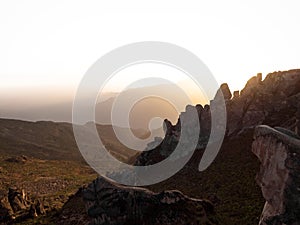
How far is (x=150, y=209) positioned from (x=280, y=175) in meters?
14.3

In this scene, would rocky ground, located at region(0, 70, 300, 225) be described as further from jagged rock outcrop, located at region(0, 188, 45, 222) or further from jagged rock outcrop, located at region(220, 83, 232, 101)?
jagged rock outcrop, located at region(0, 188, 45, 222)

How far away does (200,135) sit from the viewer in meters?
75.0

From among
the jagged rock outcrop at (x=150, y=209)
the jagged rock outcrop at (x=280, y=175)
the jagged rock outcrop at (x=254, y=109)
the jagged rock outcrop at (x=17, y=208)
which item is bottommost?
the jagged rock outcrop at (x=17, y=208)

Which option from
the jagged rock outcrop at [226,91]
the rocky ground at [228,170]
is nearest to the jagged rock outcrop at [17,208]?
the rocky ground at [228,170]

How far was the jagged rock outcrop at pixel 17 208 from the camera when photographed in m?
65.3

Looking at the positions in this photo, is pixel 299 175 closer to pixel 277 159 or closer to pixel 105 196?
pixel 277 159

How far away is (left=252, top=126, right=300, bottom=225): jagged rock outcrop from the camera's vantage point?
21.5 m

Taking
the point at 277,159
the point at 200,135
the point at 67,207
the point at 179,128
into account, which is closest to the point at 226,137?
the point at 200,135

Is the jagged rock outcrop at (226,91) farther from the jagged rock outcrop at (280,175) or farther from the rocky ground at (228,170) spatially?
the jagged rock outcrop at (280,175)

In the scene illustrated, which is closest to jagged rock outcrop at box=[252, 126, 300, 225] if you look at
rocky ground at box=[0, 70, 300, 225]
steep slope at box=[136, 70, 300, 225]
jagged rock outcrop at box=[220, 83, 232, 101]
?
rocky ground at box=[0, 70, 300, 225]

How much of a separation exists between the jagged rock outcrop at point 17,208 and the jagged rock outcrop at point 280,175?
50.7m

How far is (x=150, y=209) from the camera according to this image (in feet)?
110

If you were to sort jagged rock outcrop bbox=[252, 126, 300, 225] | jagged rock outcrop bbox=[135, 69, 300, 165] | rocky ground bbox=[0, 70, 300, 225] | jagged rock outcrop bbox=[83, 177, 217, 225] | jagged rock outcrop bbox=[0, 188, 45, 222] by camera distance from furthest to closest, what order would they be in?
jagged rock outcrop bbox=[0, 188, 45, 222]
jagged rock outcrop bbox=[135, 69, 300, 165]
rocky ground bbox=[0, 70, 300, 225]
jagged rock outcrop bbox=[83, 177, 217, 225]
jagged rock outcrop bbox=[252, 126, 300, 225]

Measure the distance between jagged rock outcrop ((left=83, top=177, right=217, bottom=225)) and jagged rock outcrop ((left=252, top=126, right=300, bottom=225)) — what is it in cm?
1041
